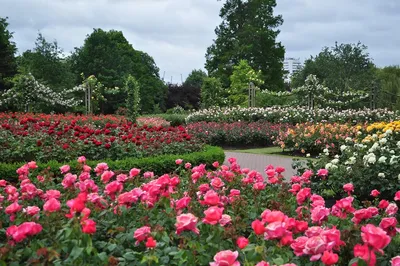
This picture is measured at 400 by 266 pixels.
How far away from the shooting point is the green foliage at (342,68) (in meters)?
36.8

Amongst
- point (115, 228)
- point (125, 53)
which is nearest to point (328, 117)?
point (115, 228)

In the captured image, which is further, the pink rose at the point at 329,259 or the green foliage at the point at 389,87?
the green foliage at the point at 389,87

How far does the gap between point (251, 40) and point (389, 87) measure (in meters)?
11.2

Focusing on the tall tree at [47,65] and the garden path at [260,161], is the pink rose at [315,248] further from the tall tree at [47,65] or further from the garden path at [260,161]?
the tall tree at [47,65]

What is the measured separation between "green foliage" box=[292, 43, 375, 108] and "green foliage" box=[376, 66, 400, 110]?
1065mm

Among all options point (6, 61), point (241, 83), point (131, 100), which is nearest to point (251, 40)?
point (241, 83)

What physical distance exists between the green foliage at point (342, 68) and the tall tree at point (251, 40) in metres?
4.32

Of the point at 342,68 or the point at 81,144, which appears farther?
the point at 342,68

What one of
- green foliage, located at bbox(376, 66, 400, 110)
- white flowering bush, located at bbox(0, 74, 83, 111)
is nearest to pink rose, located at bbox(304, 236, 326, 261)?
green foliage, located at bbox(376, 66, 400, 110)

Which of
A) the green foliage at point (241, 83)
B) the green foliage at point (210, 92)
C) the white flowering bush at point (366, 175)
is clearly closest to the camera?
the white flowering bush at point (366, 175)

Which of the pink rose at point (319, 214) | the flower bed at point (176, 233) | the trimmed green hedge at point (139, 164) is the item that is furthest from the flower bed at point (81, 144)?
the pink rose at point (319, 214)

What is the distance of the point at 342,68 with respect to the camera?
1519 inches

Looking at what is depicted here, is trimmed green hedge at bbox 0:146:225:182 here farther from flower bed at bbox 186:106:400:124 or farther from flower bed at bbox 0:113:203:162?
flower bed at bbox 186:106:400:124

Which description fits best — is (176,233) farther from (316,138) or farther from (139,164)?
(316,138)
